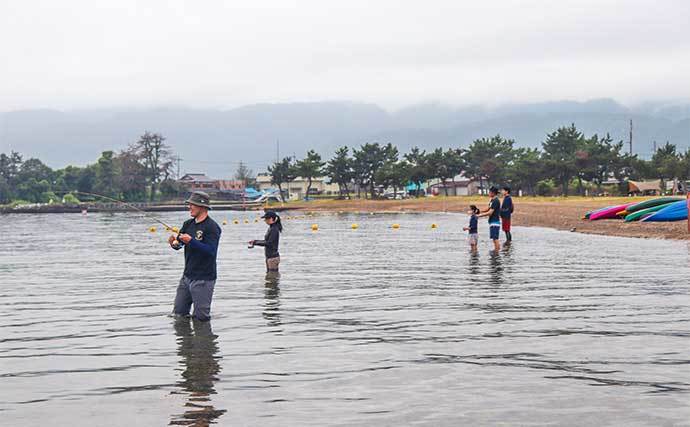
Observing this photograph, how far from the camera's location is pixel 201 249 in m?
11.6

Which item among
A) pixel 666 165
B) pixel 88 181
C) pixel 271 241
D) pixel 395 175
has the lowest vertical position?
pixel 271 241

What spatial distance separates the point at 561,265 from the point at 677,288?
19.2 ft

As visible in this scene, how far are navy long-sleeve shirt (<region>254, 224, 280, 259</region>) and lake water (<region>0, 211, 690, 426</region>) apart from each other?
62cm

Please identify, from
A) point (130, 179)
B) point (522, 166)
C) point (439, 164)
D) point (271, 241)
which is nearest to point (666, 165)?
point (522, 166)

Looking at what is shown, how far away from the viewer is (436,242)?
113ft

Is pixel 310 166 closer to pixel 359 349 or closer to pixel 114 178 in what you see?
pixel 114 178

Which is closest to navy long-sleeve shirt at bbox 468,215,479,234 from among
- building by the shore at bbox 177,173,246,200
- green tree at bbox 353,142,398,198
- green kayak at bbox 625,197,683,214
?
green kayak at bbox 625,197,683,214

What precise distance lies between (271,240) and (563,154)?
4069 inches

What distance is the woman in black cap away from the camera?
59.6 feet

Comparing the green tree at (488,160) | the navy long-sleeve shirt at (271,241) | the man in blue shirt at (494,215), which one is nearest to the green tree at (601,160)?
the green tree at (488,160)

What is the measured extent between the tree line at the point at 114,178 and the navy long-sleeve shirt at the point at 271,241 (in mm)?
131336

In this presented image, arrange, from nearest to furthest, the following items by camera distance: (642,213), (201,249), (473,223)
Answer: (201,249)
(473,223)
(642,213)

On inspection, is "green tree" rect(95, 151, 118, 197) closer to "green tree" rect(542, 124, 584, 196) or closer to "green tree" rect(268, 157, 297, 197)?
"green tree" rect(268, 157, 297, 197)

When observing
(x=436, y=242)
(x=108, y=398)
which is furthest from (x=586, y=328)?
(x=436, y=242)
